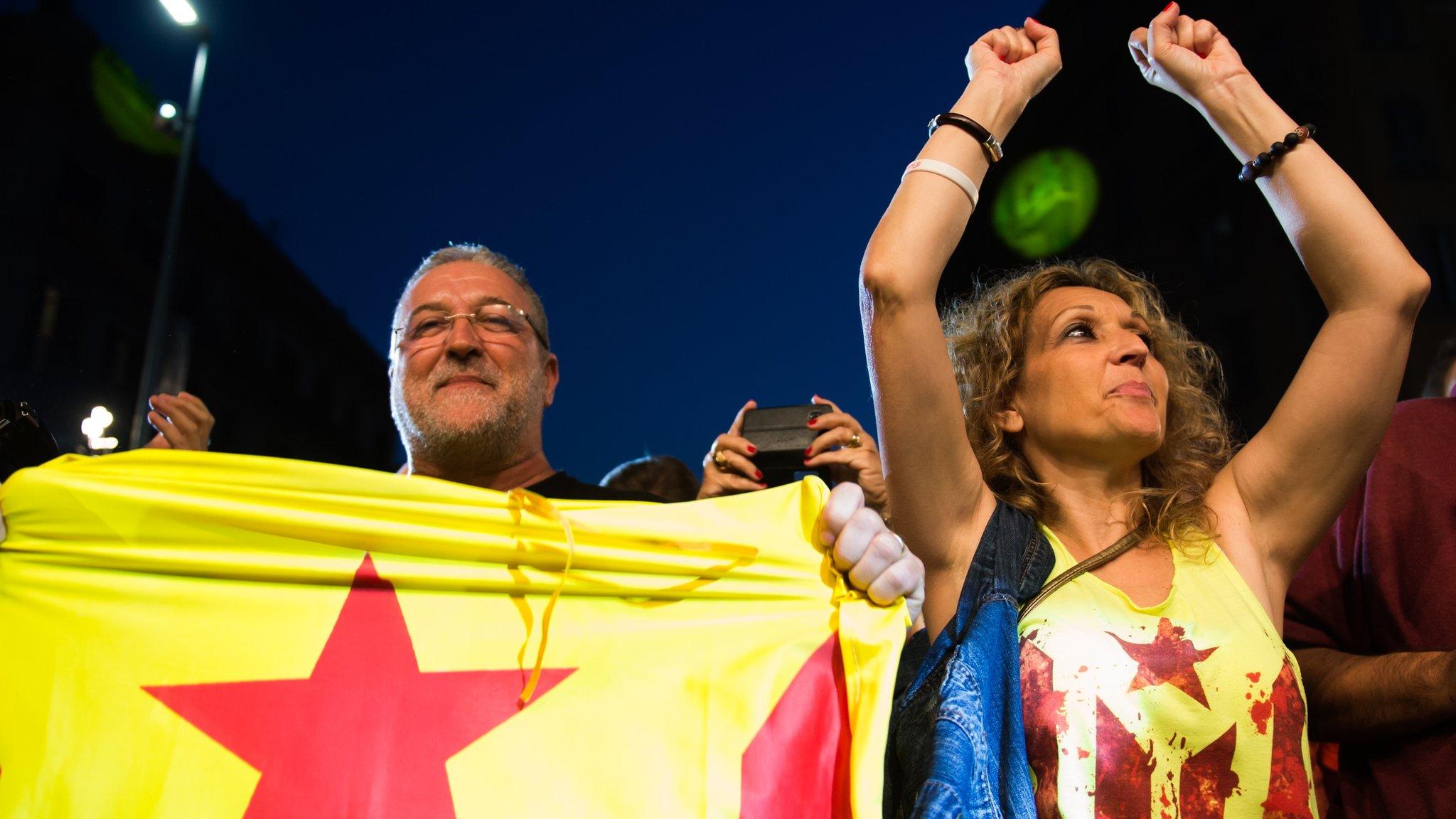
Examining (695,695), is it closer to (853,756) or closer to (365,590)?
(853,756)

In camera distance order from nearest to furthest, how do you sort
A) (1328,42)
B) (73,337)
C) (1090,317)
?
(1090,317)
(1328,42)
(73,337)

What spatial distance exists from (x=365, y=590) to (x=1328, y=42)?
1426cm

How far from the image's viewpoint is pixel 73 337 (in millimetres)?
16391

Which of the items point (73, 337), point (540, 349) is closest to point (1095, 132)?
point (540, 349)

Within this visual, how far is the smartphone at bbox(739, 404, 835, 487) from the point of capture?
2.52 metres

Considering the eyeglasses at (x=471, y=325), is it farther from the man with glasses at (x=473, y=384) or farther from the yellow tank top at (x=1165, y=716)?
the yellow tank top at (x=1165, y=716)

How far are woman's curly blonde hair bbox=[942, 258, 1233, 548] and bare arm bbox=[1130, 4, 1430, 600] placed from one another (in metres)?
0.13

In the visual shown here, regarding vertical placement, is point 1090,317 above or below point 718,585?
above

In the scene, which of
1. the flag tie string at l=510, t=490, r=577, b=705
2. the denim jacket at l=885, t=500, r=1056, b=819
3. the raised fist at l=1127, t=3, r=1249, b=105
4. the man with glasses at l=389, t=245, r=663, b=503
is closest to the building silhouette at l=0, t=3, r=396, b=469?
the man with glasses at l=389, t=245, r=663, b=503

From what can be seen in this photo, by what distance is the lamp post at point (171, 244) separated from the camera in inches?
249

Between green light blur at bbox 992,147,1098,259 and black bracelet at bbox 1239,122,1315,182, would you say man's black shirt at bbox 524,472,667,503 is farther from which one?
green light blur at bbox 992,147,1098,259

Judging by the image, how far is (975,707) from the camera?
1.76 metres

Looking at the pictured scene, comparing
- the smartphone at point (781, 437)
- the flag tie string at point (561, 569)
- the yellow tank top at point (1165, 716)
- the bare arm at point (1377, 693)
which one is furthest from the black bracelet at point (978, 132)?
the bare arm at point (1377, 693)

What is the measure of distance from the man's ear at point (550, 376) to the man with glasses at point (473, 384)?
104 millimetres
